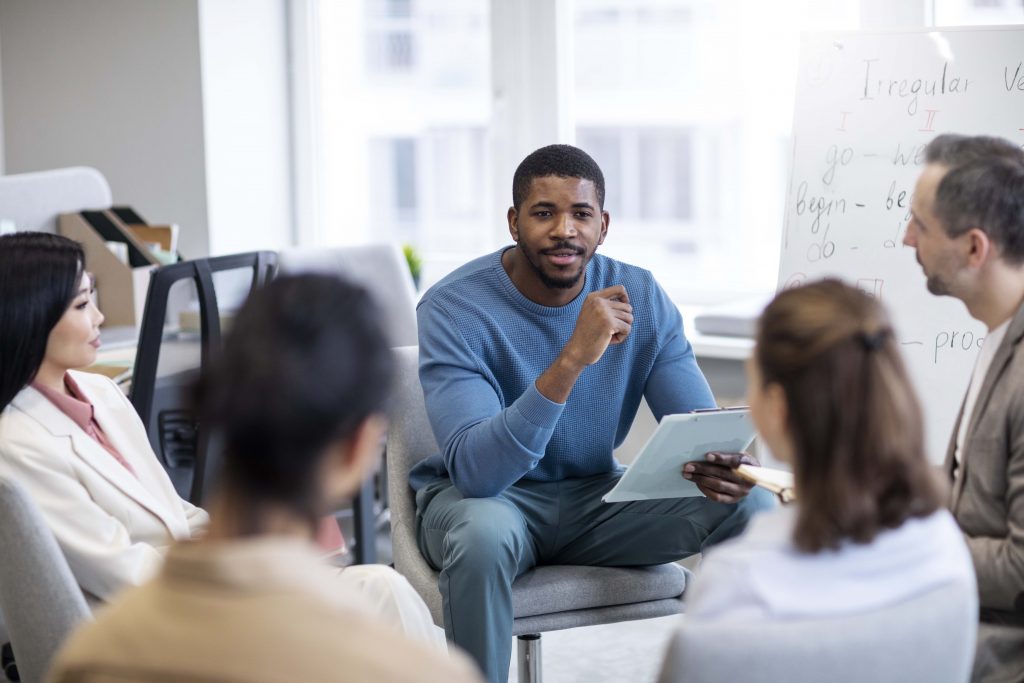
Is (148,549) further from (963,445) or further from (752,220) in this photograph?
(752,220)

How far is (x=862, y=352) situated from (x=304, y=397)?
1.70 feet

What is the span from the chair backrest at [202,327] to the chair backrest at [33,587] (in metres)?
1.06

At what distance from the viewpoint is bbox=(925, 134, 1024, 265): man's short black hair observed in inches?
64.2

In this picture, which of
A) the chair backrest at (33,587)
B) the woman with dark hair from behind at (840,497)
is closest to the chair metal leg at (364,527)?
the chair backrest at (33,587)

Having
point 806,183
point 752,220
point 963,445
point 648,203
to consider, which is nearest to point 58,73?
point 648,203

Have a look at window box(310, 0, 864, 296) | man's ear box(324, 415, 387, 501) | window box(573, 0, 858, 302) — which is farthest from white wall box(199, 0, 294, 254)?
man's ear box(324, 415, 387, 501)

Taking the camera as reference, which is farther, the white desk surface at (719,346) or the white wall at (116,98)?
the white wall at (116,98)

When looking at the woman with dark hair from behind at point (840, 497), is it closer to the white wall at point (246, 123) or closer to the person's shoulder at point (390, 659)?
the person's shoulder at point (390, 659)

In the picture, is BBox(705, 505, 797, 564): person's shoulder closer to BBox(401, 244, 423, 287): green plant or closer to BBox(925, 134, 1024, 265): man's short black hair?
BBox(925, 134, 1024, 265): man's short black hair

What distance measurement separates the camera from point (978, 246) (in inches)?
64.6

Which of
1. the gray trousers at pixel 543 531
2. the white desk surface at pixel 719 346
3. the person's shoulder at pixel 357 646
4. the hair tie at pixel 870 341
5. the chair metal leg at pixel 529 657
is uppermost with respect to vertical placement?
the hair tie at pixel 870 341

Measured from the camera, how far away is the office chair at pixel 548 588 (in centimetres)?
206

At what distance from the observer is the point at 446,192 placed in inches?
166

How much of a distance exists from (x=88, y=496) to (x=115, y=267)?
5.52ft
